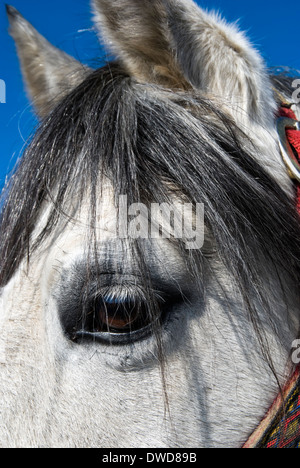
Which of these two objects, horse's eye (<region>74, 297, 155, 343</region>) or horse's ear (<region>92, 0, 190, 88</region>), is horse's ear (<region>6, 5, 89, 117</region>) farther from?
horse's eye (<region>74, 297, 155, 343</region>)

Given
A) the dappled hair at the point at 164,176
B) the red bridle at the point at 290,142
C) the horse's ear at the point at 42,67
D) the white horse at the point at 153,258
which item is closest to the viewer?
the white horse at the point at 153,258

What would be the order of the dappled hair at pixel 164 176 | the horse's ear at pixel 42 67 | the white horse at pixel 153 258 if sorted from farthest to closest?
the horse's ear at pixel 42 67 < the dappled hair at pixel 164 176 < the white horse at pixel 153 258

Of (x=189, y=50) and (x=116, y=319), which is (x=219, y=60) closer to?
(x=189, y=50)

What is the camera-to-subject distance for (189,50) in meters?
1.30

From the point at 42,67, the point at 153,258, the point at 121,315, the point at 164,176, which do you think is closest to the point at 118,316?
the point at 121,315

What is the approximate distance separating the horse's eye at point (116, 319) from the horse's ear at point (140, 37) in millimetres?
821

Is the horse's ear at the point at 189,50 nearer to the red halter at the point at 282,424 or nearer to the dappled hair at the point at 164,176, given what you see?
the dappled hair at the point at 164,176

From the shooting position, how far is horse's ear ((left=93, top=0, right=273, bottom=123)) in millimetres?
1244

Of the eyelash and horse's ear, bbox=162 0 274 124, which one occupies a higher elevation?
horse's ear, bbox=162 0 274 124

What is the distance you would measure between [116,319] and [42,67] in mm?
1275

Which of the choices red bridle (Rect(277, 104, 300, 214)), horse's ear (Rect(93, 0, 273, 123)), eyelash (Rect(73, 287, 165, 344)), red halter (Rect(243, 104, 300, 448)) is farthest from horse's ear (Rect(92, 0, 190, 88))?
red halter (Rect(243, 104, 300, 448))

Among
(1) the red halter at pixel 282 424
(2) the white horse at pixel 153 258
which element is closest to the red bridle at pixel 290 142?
(2) the white horse at pixel 153 258

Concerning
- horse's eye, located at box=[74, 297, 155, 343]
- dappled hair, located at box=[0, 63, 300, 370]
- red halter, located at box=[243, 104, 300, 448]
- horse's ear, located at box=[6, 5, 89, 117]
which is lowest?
red halter, located at box=[243, 104, 300, 448]

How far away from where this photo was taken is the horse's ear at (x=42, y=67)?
175 cm
